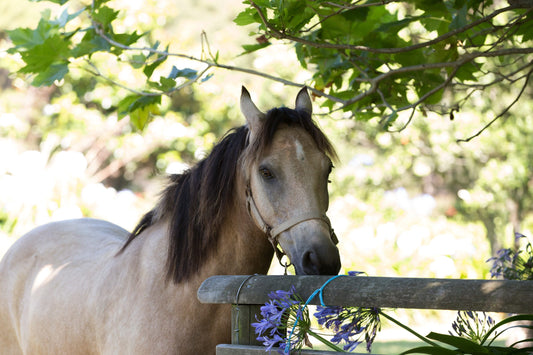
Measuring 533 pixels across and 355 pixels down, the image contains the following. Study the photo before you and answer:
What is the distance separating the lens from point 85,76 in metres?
16.3

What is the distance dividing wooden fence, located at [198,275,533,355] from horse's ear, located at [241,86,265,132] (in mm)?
834

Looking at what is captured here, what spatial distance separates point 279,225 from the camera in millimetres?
2377

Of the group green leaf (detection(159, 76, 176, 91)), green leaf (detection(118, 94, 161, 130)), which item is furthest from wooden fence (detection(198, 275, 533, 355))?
green leaf (detection(118, 94, 161, 130))

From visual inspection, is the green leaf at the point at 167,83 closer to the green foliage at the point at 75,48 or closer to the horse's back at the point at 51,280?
the green foliage at the point at 75,48

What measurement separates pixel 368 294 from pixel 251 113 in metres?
1.28

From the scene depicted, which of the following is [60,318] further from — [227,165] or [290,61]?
[290,61]

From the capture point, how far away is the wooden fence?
1.40 metres

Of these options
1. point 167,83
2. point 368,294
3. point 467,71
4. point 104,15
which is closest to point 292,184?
point 368,294

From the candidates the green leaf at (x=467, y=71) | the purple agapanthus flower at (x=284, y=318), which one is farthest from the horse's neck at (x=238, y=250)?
the green leaf at (x=467, y=71)

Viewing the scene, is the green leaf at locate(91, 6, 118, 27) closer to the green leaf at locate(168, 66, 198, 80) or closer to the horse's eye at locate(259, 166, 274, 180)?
the green leaf at locate(168, 66, 198, 80)

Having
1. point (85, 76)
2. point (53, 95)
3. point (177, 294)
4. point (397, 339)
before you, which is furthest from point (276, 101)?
point (177, 294)

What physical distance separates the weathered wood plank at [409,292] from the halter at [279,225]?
450 millimetres

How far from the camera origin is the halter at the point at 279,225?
233 cm

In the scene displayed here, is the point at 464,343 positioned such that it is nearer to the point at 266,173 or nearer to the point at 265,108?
the point at 266,173
